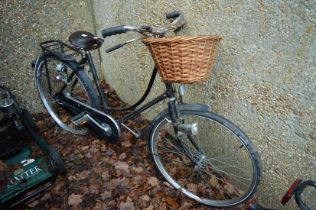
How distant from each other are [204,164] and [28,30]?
3.15 m

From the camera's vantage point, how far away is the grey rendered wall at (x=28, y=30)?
3.83 metres

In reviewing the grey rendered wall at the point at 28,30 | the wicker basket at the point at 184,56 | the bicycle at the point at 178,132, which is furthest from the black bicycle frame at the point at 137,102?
the grey rendered wall at the point at 28,30

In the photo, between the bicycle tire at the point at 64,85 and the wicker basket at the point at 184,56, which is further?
the bicycle tire at the point at 64,85

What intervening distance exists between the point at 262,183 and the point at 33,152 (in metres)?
3.00

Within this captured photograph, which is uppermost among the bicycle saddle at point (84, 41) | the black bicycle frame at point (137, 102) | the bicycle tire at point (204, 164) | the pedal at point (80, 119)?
the bicycle saddle at point (84, 41)

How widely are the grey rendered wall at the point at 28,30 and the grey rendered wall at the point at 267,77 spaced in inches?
61.5

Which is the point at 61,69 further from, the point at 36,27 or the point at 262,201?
the point at 262,201

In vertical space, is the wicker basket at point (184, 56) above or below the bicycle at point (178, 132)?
above

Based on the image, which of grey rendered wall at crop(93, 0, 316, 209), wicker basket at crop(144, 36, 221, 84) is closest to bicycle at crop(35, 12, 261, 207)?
grey rendered wall at crop(93, 0, 316, 209)

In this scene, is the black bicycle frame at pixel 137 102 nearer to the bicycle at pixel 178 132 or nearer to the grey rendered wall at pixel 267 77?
the bicycle at pixel 178 132

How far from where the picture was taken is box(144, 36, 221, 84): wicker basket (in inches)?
80.2

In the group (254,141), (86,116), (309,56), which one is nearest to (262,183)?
(254,141)

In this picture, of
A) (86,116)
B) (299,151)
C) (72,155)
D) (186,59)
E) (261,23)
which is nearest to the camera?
(186,59)

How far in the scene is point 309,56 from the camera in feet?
7.12
